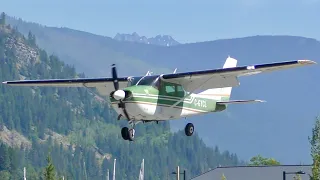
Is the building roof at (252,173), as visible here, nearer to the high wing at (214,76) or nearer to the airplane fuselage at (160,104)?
the airplane fuselage at (160,104)

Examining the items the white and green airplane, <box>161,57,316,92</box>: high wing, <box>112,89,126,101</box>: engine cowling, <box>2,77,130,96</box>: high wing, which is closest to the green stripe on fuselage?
the white and green airplane

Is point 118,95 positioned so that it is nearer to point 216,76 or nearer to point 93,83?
point 216,76

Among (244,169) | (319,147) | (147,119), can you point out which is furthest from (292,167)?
(147,119)

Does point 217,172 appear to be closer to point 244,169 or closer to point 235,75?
point 244,169

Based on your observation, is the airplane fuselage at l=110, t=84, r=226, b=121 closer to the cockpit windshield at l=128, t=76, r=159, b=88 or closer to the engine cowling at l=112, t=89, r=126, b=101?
Result: the cockpit windshield at l=128, t=76, r=159, b=88

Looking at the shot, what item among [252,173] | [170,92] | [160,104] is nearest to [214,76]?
[170,92]

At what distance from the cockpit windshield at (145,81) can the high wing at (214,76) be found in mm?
593

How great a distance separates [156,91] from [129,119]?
2690 mm

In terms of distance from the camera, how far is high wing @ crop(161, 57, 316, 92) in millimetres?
61469

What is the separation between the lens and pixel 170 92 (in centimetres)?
6309

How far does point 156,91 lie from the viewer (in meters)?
61.8

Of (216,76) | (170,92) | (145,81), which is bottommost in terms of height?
(170,92)

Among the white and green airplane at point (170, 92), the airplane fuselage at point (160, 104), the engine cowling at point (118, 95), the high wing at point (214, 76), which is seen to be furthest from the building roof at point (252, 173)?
the engine cowling at point (118, 95)

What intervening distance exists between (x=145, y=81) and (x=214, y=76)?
4.84m
